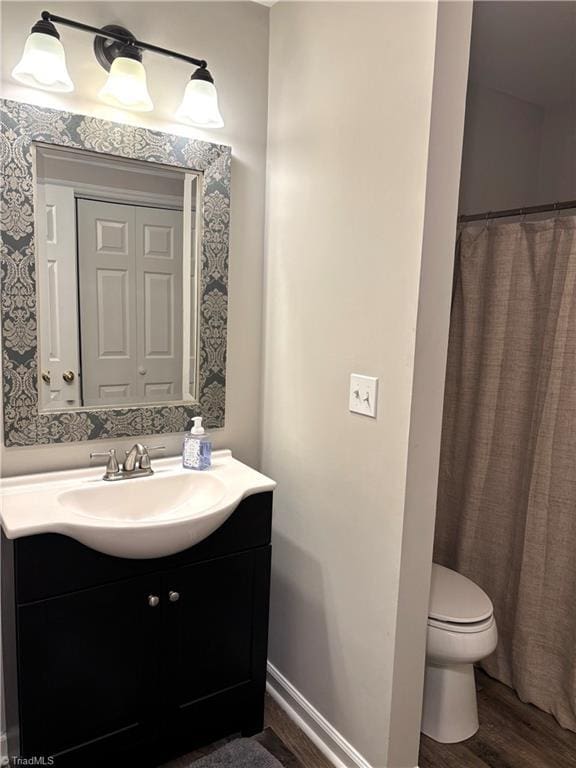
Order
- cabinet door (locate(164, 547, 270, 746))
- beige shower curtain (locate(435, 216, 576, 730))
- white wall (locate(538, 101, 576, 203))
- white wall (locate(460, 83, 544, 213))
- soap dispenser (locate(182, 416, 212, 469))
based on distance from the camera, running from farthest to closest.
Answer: white wall (locate(538, 101, 576, 203)) → white wall (locate(460, 83, 544, 213)) → beige shower curtain (locate(435, 216, 576, 730)) → soap dispenser (locate(182, 416, 212, 469)) → cabinet door (locate(164, 547, 270, 746))

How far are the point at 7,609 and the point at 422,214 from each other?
151 centimetres

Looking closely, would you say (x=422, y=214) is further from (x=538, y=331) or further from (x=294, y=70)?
(x=538, y=331)

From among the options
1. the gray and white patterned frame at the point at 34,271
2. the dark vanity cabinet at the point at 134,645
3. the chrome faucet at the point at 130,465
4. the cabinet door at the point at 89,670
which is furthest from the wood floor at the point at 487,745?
the gray and white patterned frame at the point at 34,271

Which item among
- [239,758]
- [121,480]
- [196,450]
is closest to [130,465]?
[121,480]

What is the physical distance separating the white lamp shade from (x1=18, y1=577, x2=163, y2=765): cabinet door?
4.63ft

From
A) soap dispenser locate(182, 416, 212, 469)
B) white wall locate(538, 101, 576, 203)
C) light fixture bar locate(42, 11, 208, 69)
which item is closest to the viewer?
light fixture bar locate(42, 11, 208, 69)

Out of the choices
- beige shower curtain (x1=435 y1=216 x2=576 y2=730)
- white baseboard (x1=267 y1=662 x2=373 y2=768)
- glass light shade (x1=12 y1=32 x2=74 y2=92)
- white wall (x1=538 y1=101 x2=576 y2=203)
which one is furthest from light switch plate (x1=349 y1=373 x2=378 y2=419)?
white wall (x1=538 y1=101 x2=576 y2=203)

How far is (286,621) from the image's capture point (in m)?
2.04

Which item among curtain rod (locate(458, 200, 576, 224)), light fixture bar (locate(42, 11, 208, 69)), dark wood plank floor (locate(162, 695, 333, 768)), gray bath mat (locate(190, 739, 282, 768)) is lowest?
dark wood plank floor (locate(162, 695, 333, 768))

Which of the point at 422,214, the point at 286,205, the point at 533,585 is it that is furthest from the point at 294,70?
the point at 533,585

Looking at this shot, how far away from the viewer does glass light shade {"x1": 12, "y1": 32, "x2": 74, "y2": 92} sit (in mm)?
1495

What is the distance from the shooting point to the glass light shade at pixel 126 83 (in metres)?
1.62

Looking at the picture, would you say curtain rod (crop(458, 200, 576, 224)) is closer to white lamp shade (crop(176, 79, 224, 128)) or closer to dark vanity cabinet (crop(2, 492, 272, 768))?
white lamp shade (crop(176, 79, 224, 128))

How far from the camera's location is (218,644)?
5.69 ft
